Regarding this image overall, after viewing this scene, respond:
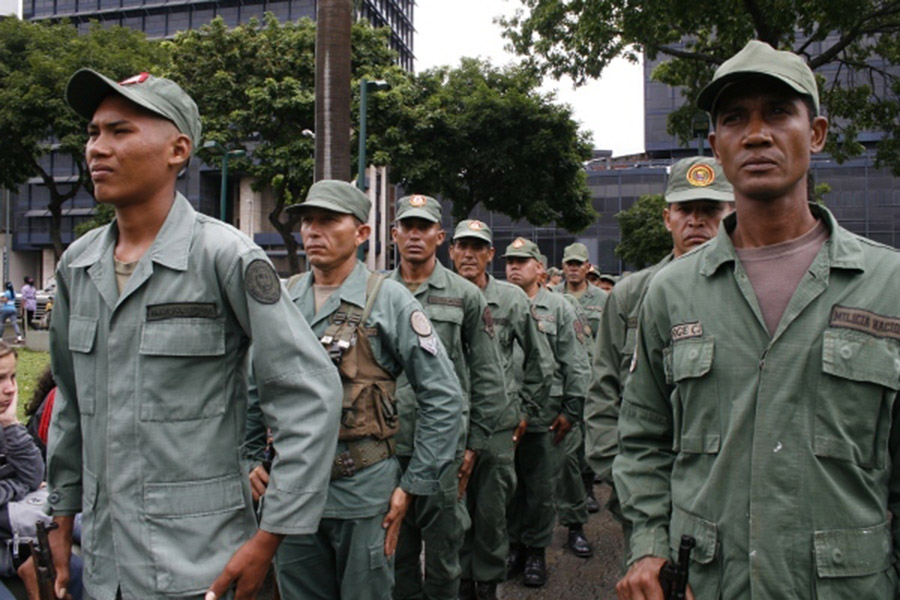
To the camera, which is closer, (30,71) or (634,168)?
(30,71)

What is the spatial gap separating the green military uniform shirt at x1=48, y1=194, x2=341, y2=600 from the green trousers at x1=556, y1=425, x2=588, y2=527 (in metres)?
4.53

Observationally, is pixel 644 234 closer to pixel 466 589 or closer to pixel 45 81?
pixel 45 81

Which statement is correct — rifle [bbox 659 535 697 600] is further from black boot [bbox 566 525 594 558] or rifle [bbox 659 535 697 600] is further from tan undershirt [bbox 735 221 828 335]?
black boot [bbox 566 525 594 558]

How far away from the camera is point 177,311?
212 centimetres

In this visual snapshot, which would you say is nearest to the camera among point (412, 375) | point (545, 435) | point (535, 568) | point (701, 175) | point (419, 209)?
point (412, 375)

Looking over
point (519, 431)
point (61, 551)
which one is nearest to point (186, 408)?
point (61, 551)

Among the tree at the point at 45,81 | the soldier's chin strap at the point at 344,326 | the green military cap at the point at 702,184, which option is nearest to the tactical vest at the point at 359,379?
the soldier's chin strap at the point at 344,326

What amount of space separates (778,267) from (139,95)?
183cm

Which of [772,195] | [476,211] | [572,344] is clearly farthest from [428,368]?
[476,211]

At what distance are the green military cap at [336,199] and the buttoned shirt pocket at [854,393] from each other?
2.34 m

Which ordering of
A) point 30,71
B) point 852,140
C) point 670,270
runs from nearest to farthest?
point 670,270, point 852,140, point 30,71

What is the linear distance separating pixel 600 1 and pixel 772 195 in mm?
10221

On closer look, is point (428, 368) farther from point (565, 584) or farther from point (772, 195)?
point (565, 584)

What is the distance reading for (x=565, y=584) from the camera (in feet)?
18.1
